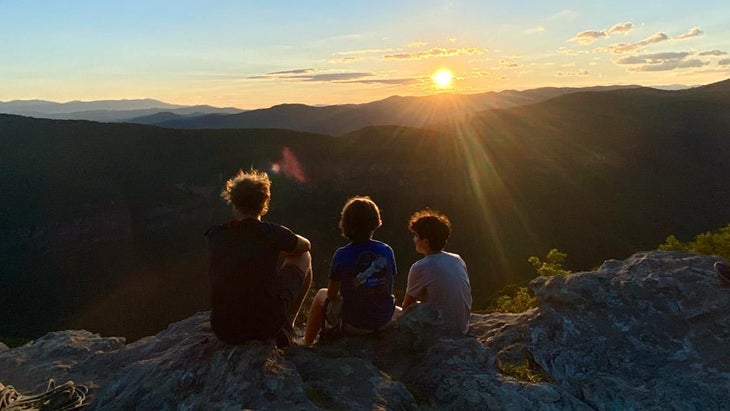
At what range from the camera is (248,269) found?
15.6 feet

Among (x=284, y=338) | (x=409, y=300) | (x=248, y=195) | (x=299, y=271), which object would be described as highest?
(x=248, y=195)

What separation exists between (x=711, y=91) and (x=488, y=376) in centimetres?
16280

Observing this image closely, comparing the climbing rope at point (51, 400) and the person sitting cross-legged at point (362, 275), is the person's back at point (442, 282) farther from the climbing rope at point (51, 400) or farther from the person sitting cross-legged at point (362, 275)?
the climbing rope at point (51, 400)

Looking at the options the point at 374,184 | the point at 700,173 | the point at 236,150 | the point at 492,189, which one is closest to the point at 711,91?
the point at 700,173

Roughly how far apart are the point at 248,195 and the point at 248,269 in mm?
678

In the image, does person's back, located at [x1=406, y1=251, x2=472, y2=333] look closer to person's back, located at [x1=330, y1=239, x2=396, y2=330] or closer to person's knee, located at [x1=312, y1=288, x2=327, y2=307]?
person's back, located at [x1=330, y1=239, x2=396, y2=330]

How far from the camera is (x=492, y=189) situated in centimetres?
8300

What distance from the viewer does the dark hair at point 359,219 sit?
551 centimetres

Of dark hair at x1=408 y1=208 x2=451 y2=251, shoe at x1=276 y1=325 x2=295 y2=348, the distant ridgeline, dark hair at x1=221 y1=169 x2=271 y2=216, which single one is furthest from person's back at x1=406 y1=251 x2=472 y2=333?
the distant ridgeline

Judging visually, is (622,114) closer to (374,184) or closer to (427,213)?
(374,184)

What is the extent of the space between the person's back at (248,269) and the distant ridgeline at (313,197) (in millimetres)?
40163

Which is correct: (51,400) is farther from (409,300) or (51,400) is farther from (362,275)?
(409,300)

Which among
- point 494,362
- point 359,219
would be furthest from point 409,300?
point 494,362

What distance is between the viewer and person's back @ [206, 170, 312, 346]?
4773mm
